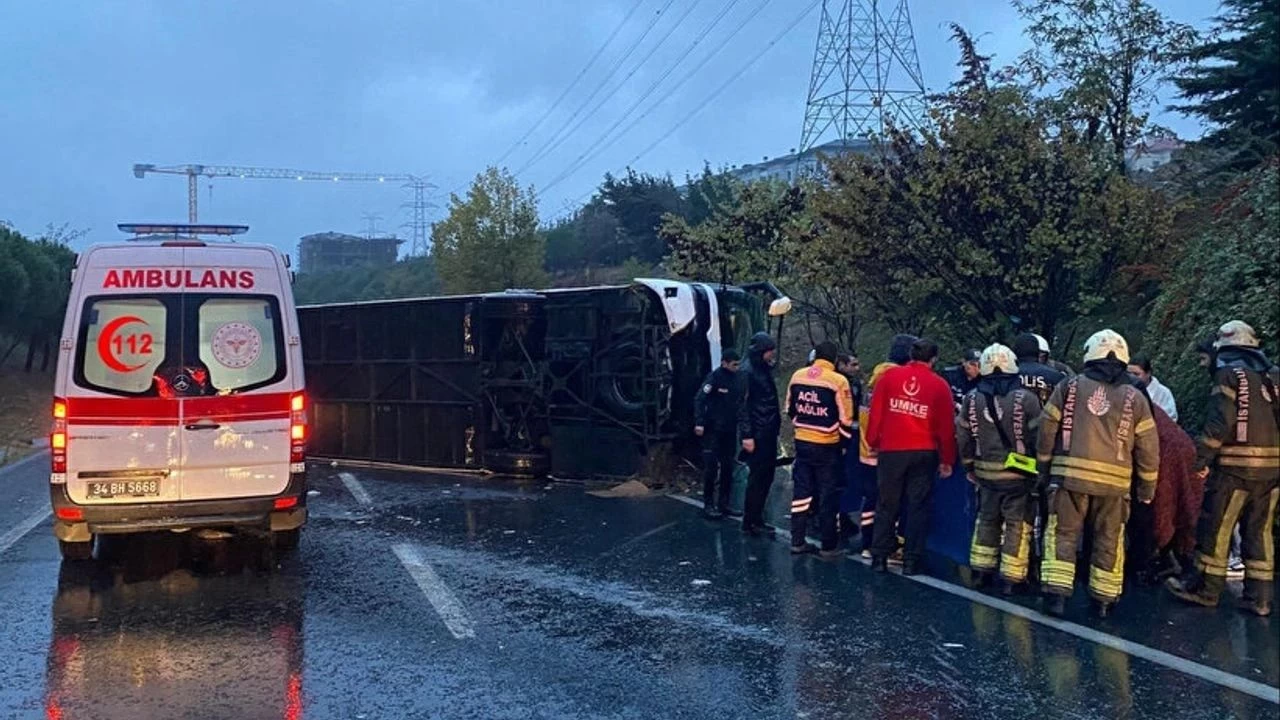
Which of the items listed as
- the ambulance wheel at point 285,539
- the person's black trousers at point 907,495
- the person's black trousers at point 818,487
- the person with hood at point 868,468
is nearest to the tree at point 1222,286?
the person with hood at point 868,468

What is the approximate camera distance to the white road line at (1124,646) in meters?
5.48

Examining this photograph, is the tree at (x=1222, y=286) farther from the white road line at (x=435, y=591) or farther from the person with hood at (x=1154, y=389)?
the white road line at (x=435, y=591)

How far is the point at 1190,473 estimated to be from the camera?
287 inches

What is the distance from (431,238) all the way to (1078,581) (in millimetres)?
40061

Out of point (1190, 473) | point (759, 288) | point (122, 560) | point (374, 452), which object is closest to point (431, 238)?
point (374, 452)

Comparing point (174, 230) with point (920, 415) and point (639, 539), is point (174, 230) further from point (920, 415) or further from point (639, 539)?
point (920, 415)

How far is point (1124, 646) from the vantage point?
20.4ft

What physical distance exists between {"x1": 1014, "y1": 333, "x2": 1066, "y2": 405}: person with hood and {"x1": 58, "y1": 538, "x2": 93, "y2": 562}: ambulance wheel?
6808 mm

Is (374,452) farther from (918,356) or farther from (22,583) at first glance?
(918,356)

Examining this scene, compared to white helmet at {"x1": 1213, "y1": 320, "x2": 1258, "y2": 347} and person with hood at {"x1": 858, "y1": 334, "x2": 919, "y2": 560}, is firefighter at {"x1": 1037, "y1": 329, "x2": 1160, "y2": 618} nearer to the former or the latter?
white helmet at {"x1": 1213, "y1": 320, "x2": 1258, "y2": 347}

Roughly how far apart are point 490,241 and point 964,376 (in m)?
A: 35.3

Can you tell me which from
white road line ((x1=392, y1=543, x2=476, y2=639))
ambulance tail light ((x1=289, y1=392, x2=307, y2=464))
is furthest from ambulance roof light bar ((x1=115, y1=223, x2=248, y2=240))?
white road line ((x1=392, y1=543, x2=476, y2=639))

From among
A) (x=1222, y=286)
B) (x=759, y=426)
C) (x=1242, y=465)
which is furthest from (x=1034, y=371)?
(x=1222, y=286)

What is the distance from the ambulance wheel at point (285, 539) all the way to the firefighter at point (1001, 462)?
5194mm
